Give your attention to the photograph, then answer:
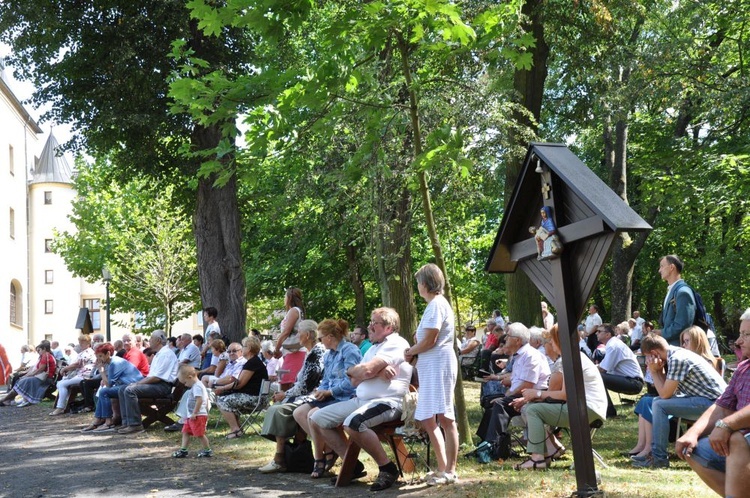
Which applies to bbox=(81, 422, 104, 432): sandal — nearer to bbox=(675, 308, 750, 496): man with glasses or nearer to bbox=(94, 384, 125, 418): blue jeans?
bbox=(94, 384, 125, 418): blue jeans

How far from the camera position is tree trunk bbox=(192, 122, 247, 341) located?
63.3 feet

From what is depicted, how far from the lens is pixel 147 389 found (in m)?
14.6

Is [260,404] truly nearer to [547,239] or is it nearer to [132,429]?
[132,429]

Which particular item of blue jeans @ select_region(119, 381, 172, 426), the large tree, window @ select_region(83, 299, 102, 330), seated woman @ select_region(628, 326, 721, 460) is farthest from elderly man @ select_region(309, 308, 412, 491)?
window @ select_region(83, 299, 102, 330)

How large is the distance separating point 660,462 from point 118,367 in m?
9.55

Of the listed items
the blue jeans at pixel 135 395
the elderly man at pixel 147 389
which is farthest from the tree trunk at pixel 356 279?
the blue jeans at pixel 135 395

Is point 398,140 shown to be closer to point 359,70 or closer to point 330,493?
point 359,70

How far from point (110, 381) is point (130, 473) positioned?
16.9 feet

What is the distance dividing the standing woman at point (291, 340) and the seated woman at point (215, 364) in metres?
1.88

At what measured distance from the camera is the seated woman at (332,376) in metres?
9.67

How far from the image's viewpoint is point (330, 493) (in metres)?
8.39

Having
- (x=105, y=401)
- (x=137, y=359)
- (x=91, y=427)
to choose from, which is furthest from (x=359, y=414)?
(x=137, y=359)

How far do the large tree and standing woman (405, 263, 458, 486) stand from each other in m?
11.0

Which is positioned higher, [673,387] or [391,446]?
[673,387]
